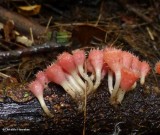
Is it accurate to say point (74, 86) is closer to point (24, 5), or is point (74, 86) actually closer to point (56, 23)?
point (56, 23)

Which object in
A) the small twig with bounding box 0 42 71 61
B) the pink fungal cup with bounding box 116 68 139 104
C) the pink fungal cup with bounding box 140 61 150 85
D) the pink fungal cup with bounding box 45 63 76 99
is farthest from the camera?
the small twig with bounding box 0 42 71 61

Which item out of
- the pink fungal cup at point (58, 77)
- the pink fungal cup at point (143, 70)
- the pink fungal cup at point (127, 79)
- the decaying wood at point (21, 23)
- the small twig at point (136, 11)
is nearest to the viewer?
the pink fungal cup at point (127, 79)

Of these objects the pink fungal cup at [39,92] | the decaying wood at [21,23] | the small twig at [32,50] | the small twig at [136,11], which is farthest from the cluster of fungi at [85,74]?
the small twig at [136,11]

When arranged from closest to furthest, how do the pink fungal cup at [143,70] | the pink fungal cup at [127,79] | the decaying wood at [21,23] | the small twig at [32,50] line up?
the pink fungal cup at [127,79] < the pink fungal cup at [143,70] < the small twig at [32,50] < the decaying wood at [21,23]

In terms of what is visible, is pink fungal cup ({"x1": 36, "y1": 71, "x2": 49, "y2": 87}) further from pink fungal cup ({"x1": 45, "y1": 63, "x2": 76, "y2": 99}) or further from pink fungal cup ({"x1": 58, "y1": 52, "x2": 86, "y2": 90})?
pink fungal cup ({"x1": 58, "y1": 52, "x2": 86, "y2": 90})

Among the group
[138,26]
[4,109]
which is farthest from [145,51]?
[4,109]

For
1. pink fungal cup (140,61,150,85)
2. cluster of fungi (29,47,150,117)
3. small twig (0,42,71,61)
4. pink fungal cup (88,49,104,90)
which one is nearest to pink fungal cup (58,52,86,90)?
cluster of fungi (29,47,150,117)

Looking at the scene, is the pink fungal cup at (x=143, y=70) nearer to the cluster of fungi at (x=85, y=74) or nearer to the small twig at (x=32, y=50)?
the cluster of fungi at (x=85, y=74)
